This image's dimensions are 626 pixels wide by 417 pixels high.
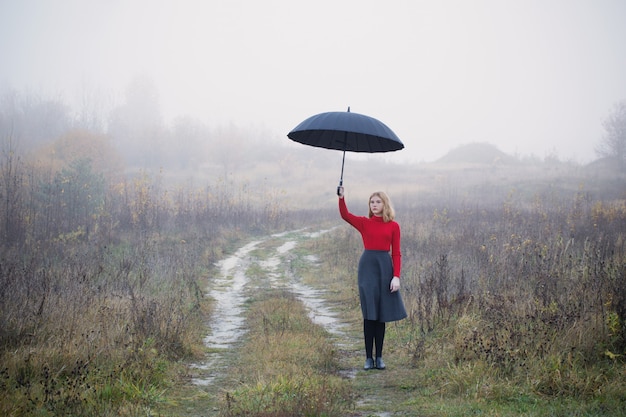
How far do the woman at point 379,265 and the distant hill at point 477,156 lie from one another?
76624 mm

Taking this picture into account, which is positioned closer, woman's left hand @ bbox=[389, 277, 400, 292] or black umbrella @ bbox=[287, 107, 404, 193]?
woman's left hand @ bbox=[389, 277, 400, 292]

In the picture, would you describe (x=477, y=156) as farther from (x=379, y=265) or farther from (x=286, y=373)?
(x=286, y=373)

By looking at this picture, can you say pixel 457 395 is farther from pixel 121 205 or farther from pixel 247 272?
pixel 121 205

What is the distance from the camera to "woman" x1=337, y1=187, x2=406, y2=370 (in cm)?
638

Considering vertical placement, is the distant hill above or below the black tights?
above

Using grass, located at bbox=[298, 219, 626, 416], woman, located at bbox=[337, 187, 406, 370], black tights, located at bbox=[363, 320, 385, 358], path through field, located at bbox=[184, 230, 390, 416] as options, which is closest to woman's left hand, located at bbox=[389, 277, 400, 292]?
woman, located at bbox=[337, 187, 406, 370]

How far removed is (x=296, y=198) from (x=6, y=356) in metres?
51.0

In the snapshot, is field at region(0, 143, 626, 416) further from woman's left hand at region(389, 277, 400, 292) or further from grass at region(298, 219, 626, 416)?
→ woman's left hand at region(389, 277, 400, 292)

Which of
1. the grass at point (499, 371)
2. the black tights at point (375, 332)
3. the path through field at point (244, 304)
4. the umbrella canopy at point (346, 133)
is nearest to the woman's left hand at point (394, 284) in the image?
the black tights at point (375, 332)

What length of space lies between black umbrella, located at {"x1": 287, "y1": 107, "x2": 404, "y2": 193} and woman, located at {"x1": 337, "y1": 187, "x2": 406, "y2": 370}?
63cm

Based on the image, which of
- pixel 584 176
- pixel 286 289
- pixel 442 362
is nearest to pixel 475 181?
pixel 584 176

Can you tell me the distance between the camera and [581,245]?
13.3 meters

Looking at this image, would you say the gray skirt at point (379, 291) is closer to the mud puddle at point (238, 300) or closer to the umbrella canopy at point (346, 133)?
the mud puddle at point (238, 300)

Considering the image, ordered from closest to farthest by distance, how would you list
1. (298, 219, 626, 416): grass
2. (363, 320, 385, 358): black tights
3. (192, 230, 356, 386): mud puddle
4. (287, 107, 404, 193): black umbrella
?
(298, 219, 626, 416): grass < (287, 107, 404, 193): black umbrella < (363, 320, 385, 358): black tights < (192, 230, 356, 386): mud puddle
